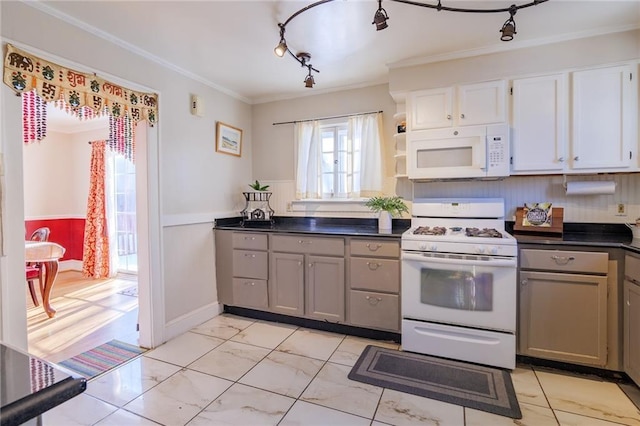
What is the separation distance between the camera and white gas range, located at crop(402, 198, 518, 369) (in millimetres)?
2213

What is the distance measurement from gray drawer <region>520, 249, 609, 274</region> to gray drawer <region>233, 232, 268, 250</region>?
2148 mm

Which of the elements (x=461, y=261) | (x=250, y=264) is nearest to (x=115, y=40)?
(x=250, y=264)

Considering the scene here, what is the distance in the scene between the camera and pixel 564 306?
2.15 meters

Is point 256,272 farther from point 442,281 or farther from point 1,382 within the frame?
point 1,382

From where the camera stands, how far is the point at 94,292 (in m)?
4.07

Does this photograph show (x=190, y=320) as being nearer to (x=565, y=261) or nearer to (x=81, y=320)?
(x=81, y=320)

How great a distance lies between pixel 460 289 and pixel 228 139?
269 centimetres

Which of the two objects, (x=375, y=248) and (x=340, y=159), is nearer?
(x=375, y=248)

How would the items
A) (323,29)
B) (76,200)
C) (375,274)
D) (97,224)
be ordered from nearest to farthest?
(323,29) → (375,274) → (97,224) → (76,200)

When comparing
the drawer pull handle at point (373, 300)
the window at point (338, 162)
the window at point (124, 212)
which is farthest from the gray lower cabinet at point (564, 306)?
the window at point (124, 212)

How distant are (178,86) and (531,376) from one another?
359 centimetres

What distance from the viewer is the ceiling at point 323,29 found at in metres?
1.99

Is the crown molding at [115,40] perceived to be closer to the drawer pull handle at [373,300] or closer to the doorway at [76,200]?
the doorway at [76,200]

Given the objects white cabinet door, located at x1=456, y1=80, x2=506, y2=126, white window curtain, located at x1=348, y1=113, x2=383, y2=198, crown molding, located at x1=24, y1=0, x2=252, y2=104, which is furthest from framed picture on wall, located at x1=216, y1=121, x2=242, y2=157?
white cabinet door, located at x1=456, y1=80, x2=506, y2=126
